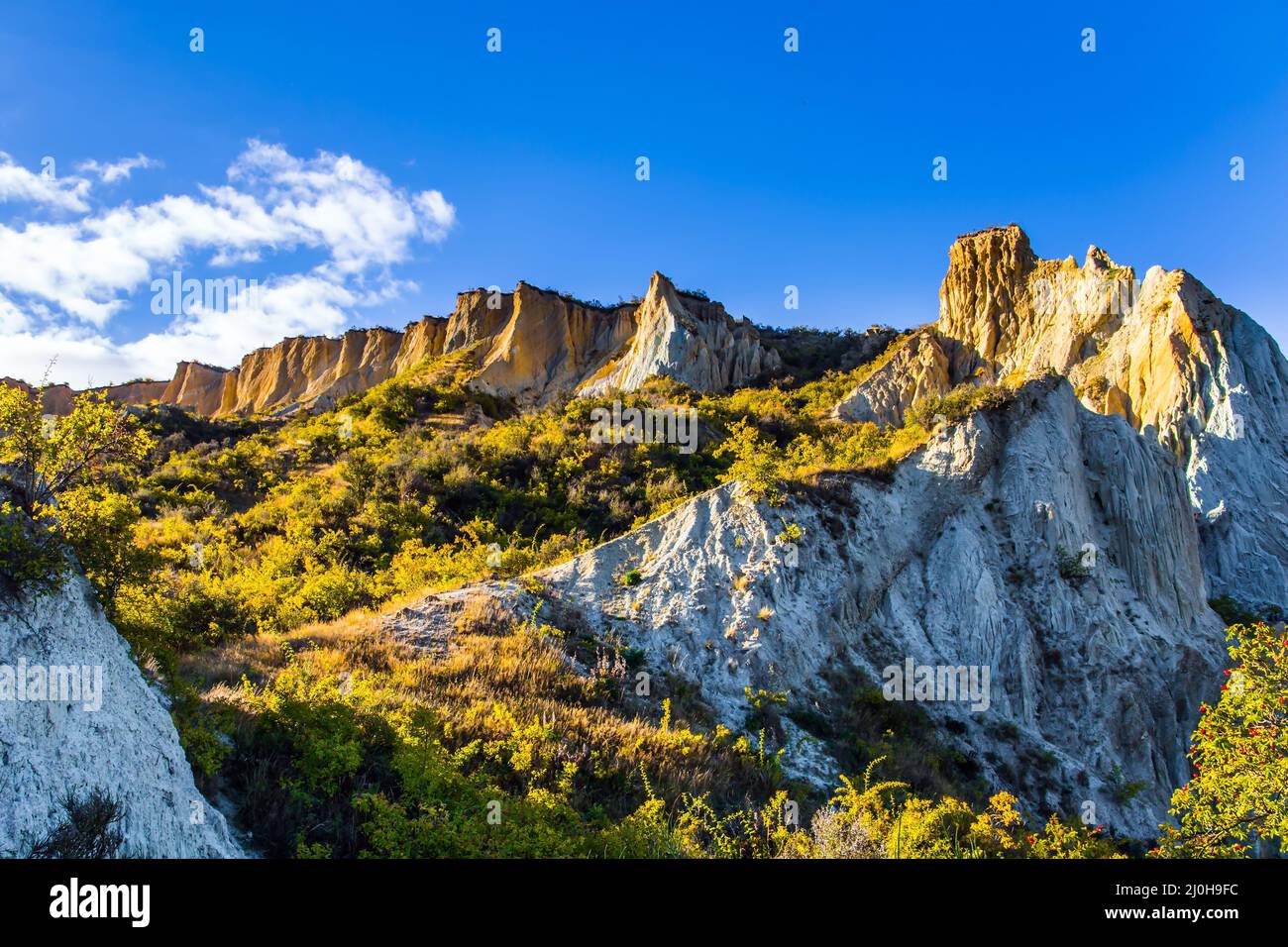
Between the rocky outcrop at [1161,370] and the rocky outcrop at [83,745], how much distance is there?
3239 centimetres

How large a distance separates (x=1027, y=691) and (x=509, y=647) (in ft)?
36.9

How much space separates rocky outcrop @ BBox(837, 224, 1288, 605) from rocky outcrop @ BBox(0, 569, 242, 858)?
3239 centimetres

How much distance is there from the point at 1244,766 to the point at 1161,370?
40.3 meters

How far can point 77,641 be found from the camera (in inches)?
209

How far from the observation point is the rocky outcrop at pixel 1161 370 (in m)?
34.3

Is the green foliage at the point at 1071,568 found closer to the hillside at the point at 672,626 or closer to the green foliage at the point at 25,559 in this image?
the hillside at the point at 672,626

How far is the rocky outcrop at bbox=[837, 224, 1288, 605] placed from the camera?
3428 cm

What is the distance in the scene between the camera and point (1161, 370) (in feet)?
127

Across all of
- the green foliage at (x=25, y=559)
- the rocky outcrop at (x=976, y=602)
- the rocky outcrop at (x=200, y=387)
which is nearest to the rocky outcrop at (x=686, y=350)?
the rocky outcrop at (x=976, y=602)

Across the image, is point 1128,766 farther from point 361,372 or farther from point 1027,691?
point 361,372

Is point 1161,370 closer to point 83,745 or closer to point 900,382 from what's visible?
point 900,382

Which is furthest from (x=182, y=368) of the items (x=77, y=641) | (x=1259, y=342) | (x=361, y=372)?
(x=1259, y=342)

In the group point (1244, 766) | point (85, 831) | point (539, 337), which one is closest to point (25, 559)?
point (85, 831)
